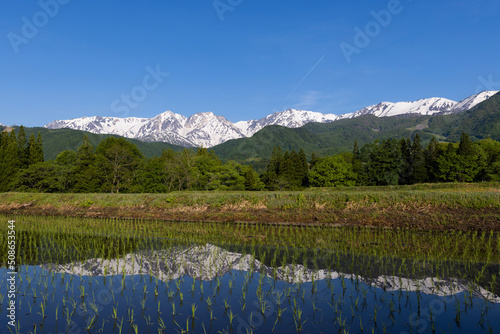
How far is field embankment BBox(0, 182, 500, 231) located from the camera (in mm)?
28312

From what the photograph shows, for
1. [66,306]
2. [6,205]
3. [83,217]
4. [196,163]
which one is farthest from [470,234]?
[196,163]

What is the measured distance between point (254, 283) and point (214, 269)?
2757 mm

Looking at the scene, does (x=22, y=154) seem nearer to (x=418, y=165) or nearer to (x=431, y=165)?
(x=418, y=165)

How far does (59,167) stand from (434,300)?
→ 93.7m

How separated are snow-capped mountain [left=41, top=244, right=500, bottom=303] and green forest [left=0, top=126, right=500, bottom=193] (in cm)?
6083

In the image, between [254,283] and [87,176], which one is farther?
[87,176]

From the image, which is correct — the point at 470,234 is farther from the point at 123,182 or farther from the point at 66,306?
the point at 123,182

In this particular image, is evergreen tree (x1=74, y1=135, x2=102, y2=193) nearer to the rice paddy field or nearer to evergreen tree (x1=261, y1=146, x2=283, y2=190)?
the rice paddy field

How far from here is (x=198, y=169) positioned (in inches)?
3858


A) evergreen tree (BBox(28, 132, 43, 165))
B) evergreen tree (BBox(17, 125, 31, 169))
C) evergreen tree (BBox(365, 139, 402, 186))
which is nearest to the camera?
evergreen tree (BBox(17, 125, 31, 169))

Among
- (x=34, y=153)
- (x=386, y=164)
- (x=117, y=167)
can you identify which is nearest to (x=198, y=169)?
(x=117, y=167)

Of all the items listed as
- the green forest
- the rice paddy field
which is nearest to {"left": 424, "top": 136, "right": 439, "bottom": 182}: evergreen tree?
the green forest

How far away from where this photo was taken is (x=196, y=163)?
3930 inches

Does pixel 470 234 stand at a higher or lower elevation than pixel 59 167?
lower
